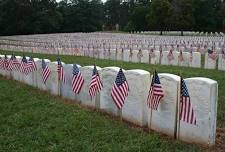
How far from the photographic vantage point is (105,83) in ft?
31.7

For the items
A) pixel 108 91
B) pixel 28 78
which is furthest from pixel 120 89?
pixel 28 78

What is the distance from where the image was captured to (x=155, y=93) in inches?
307

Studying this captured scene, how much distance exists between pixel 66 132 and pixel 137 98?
155 cm

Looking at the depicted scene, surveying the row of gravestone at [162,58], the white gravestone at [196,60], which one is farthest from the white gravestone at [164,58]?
the white gravestone at [196,60]

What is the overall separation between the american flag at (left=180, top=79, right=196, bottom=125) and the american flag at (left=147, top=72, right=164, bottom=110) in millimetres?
505

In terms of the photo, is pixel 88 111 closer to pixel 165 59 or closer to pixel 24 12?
pixel 165 59

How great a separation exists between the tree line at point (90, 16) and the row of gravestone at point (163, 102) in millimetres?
73346

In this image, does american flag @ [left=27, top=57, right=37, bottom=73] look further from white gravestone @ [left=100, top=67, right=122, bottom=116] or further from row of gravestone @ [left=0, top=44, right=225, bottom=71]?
row of gravestone @ [left=0, top=44, right=225, bottom=71]

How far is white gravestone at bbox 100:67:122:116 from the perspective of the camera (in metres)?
9.33

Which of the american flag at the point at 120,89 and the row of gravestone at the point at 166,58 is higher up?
the american flag at the point at 120,89

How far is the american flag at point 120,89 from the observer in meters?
8.61

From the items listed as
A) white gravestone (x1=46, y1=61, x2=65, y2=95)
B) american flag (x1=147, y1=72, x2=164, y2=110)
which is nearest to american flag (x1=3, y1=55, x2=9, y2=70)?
white gravestone (x1=46, y1=61, x2=65, y2=95)

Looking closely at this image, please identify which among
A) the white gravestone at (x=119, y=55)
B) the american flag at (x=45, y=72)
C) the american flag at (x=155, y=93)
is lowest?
the white gravestone at (x=119, y=55)

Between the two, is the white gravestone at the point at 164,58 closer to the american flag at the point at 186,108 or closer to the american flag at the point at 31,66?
the american flag at the point at 31,66
